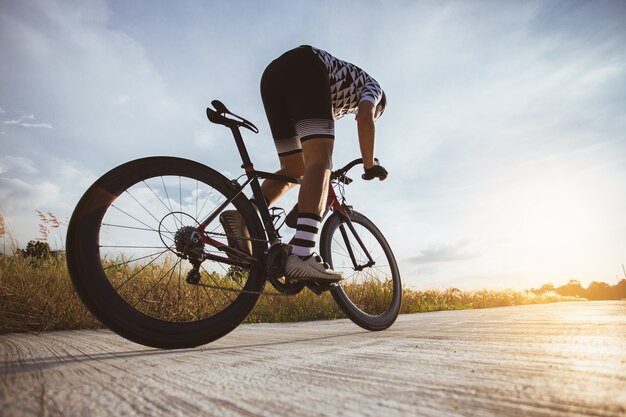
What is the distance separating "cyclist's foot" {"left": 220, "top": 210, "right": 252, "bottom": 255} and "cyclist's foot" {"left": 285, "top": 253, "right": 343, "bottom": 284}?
0.80 feet

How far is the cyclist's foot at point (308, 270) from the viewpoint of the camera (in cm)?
186

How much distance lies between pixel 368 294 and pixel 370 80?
8.59 feet

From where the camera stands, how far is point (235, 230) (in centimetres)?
190

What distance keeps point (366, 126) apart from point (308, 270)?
1.14 meters

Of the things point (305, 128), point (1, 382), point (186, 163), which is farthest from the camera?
point (305, 128)

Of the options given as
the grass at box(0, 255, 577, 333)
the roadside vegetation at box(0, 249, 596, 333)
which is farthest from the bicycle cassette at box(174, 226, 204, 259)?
the roadside vegetation at box(0, 249, 596, 333)

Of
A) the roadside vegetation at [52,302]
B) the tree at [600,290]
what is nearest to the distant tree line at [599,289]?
the tree at [600,290]

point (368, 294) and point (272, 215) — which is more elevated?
point (272, 215)

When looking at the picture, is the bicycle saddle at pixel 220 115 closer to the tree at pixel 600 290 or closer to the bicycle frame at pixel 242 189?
the bicycle frame at pixel 242 189

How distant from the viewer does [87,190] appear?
1428 mm

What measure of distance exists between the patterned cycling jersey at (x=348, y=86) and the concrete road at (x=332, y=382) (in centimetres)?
175

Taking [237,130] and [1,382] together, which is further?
Answer: [237,130]

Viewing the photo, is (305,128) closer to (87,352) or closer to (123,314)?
(123,314)

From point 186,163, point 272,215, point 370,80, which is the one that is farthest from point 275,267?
point 370,80
